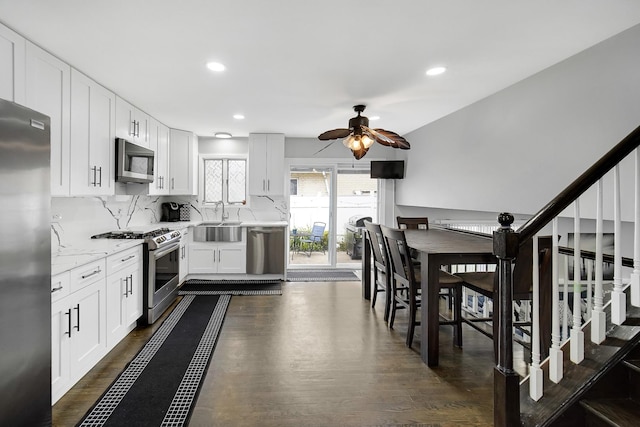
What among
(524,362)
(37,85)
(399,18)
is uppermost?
(399,18)

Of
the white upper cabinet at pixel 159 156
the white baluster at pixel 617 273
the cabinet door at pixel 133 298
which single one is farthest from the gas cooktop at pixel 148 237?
the white baluster at pixel 617 273

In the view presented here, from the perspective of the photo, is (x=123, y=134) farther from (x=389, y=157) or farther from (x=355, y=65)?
(x=389, y=157)

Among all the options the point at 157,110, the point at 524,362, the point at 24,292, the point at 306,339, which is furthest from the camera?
the point at 157,110

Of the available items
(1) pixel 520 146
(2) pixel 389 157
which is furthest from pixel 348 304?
(2) pixel 389 157

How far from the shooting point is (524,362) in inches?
105

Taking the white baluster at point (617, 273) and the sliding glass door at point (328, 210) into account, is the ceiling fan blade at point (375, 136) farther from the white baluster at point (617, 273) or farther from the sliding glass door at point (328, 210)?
the white baluster at point (617, 273)

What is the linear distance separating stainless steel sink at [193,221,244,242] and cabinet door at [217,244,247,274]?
0.14 metres

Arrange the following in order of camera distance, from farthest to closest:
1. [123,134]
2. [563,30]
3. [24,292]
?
[123,134], [563,30], [24,292]

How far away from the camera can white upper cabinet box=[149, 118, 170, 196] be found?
4504 millimetres

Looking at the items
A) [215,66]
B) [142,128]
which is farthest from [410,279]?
[142,128]

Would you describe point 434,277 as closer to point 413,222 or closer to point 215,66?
point 413,222

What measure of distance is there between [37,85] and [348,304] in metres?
3.60

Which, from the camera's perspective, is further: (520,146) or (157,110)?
(157,110)

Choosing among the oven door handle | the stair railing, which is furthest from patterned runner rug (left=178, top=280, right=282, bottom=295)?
the stair railing
